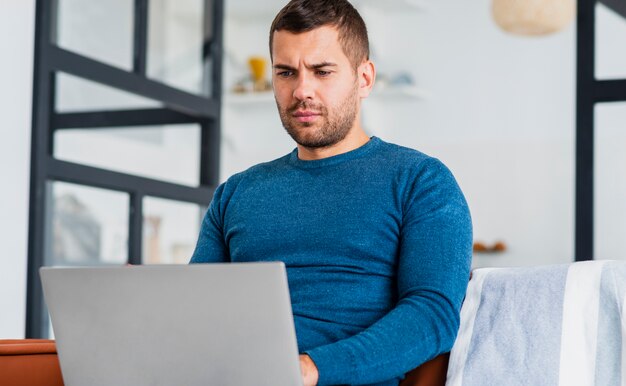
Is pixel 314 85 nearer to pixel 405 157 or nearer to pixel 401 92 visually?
pixel 405 157

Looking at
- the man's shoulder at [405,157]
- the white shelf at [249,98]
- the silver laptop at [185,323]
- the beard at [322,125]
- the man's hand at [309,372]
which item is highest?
the white shelf at [249,98]

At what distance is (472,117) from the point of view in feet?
18.3

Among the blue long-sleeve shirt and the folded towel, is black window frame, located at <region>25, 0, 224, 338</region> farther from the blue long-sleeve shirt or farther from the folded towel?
the folded towel

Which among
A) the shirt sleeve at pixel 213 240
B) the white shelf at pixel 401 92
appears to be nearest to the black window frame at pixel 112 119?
the shirt sleeve at pixel 213 240

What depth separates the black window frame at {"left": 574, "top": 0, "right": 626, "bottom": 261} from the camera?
3.21m

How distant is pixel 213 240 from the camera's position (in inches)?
69.0

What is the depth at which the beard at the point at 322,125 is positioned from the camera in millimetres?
1600

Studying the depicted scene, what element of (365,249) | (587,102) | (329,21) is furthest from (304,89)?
(587,102)

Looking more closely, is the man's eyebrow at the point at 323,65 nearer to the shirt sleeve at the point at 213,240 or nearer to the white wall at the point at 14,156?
the shirt sleeve at the point at 213,240

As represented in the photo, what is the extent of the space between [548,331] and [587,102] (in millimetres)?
1919

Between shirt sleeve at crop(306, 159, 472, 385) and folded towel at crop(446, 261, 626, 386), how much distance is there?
8 centimetres

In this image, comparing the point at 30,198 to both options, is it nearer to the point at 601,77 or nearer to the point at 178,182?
the point at 178,182

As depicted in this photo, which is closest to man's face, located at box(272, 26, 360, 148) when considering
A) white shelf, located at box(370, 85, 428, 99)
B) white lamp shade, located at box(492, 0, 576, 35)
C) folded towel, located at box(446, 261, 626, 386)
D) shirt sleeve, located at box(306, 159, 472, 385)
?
shirt sleeve, located at box(306, 159, 472, 385)

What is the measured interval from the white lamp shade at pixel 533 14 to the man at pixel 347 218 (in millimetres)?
2274
